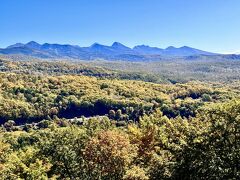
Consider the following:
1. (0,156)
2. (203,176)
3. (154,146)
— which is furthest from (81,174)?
(203,176)

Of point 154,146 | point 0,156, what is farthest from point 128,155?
point 0,156

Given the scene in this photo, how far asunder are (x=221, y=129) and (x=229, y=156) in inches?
132

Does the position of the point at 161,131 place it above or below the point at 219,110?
below

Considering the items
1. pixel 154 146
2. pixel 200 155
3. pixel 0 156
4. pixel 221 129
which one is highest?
pixel 221 129

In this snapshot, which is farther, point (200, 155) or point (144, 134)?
point (144, 134)

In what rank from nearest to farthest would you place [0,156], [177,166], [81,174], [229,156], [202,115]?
[229,156] < [177,166] < [202,115] < [81,174] < [0,156]

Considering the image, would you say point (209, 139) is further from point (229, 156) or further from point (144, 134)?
point (144, 134)

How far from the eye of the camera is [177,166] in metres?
37.2

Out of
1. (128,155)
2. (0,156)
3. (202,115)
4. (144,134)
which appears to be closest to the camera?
(202,115)

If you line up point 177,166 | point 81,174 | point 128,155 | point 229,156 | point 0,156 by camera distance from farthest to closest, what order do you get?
point 0,156
point 81,174
point 128,155
point 177,166
point 229,156

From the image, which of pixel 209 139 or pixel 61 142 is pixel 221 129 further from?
pixel 61 142

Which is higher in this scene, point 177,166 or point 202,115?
point 202,115

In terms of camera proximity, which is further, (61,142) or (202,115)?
(61,142)

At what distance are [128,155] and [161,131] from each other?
477 inches
